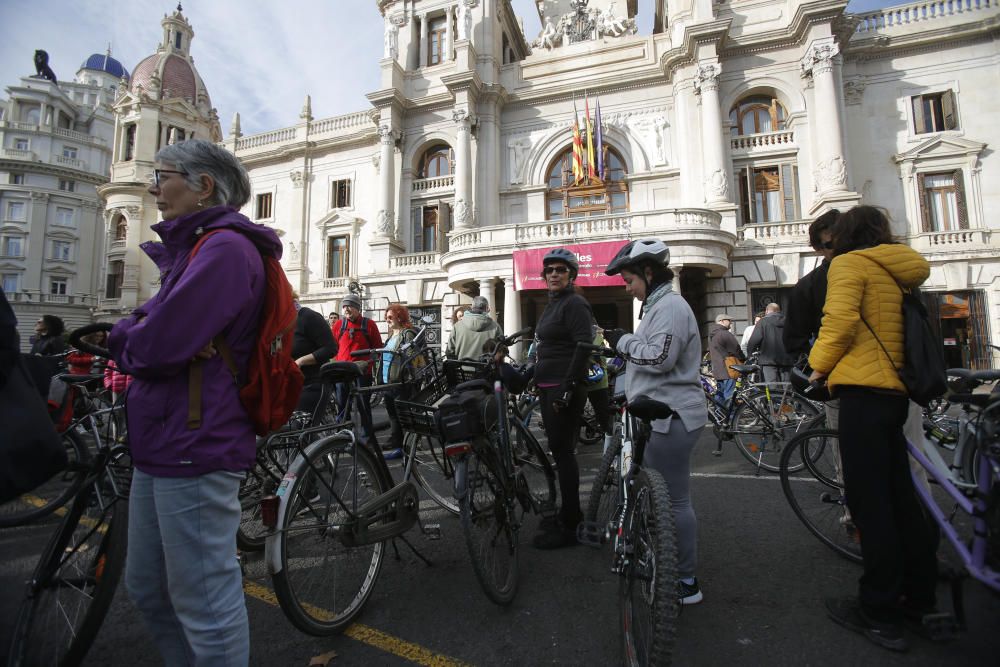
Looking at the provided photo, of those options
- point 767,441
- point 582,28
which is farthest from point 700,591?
point 582,28

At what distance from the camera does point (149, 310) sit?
4.96 feet

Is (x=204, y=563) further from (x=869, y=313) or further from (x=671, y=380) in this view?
(x=869, y=313)

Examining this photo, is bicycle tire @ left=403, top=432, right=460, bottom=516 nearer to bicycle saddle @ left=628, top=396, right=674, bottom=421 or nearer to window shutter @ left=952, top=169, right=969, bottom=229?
bicycle saddle @ left=628, top=396, right=674, bottom=421

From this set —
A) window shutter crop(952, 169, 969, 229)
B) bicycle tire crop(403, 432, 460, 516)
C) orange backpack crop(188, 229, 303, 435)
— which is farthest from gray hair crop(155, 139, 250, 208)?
window shutter crop(952, 169, 969, 229)

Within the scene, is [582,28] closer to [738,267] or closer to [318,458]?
[738,267]

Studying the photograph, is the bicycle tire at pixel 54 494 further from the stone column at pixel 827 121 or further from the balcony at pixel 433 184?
the stone column at pixel 827 121

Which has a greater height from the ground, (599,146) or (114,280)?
(599,146)

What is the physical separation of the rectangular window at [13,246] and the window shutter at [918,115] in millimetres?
66131

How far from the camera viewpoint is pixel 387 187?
22641 millimetres

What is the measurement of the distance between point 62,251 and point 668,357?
6128 centimetres

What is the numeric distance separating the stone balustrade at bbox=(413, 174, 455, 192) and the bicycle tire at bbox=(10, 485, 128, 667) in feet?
73.7

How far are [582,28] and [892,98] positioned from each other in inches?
537

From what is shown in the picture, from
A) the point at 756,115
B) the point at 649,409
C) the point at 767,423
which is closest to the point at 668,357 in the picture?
the point at 649,409

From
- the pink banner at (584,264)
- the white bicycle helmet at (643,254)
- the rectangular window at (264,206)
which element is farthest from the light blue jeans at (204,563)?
the rectangular window at (264,206)
